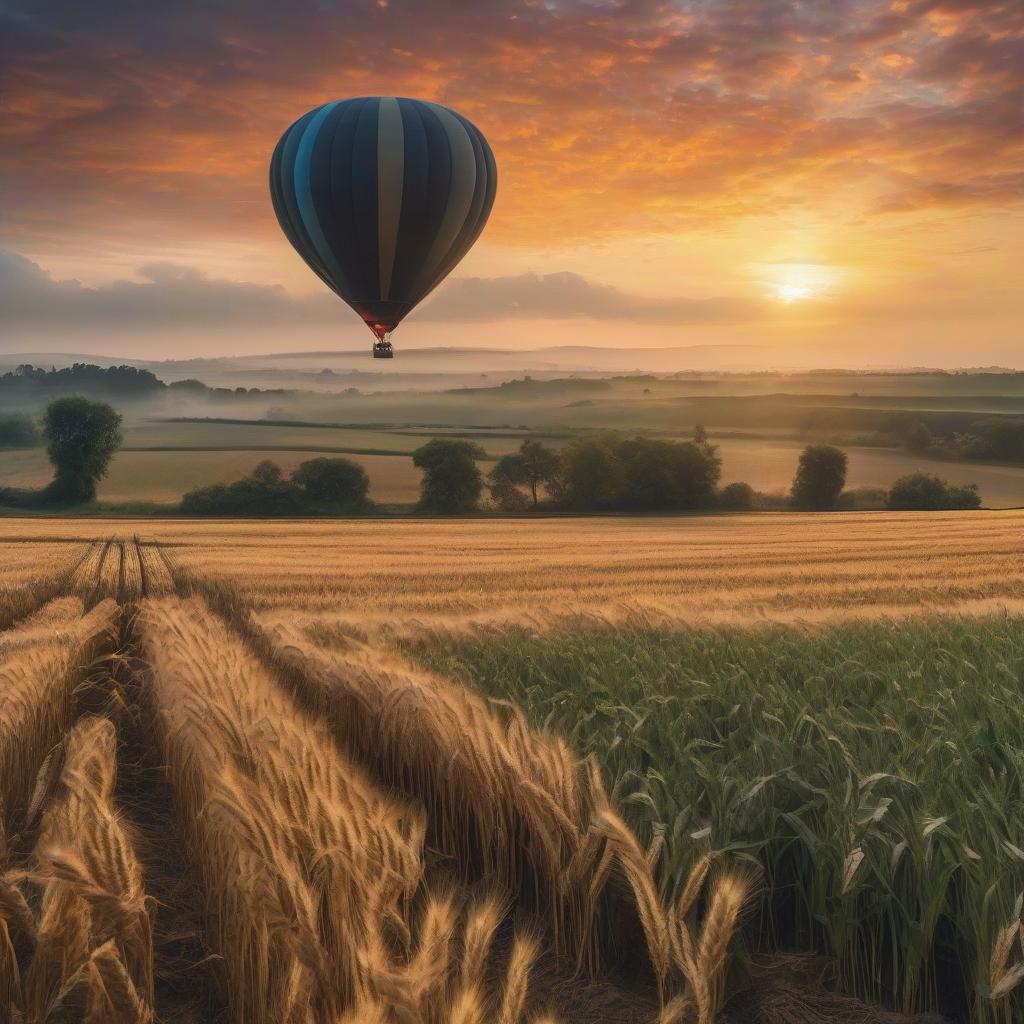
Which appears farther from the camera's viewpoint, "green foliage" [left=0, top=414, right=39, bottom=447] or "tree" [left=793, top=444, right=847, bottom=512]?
"green foliage" [left=0, top=414, right=39, bottom=447]

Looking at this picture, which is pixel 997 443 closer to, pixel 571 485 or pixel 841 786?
pixel 571 485

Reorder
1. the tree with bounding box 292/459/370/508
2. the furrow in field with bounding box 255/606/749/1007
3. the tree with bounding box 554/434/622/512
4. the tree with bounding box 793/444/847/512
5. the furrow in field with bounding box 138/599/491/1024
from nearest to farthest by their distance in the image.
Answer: the furrow in field with bounding box 138/599/491/1024
the furrow in field with bounding box 255/606/749/1007
the tree with bounding box 554/434/622/512
the tree with bounding box 292/459/370/508
the tree with bounding box 793/444/847/512

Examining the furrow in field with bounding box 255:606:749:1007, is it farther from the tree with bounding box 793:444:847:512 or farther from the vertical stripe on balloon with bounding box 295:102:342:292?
the tree with bounding box 793:444:847:512

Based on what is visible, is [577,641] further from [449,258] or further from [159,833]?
[449,258]

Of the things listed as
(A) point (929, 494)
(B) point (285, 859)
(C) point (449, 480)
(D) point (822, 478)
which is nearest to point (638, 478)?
(C) point (449, 480)

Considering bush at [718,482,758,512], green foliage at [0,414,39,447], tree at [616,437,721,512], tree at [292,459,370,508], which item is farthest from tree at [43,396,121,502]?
bush at [718,482,758,512]

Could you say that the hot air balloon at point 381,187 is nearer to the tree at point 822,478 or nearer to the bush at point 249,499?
the bush at point 249,499
